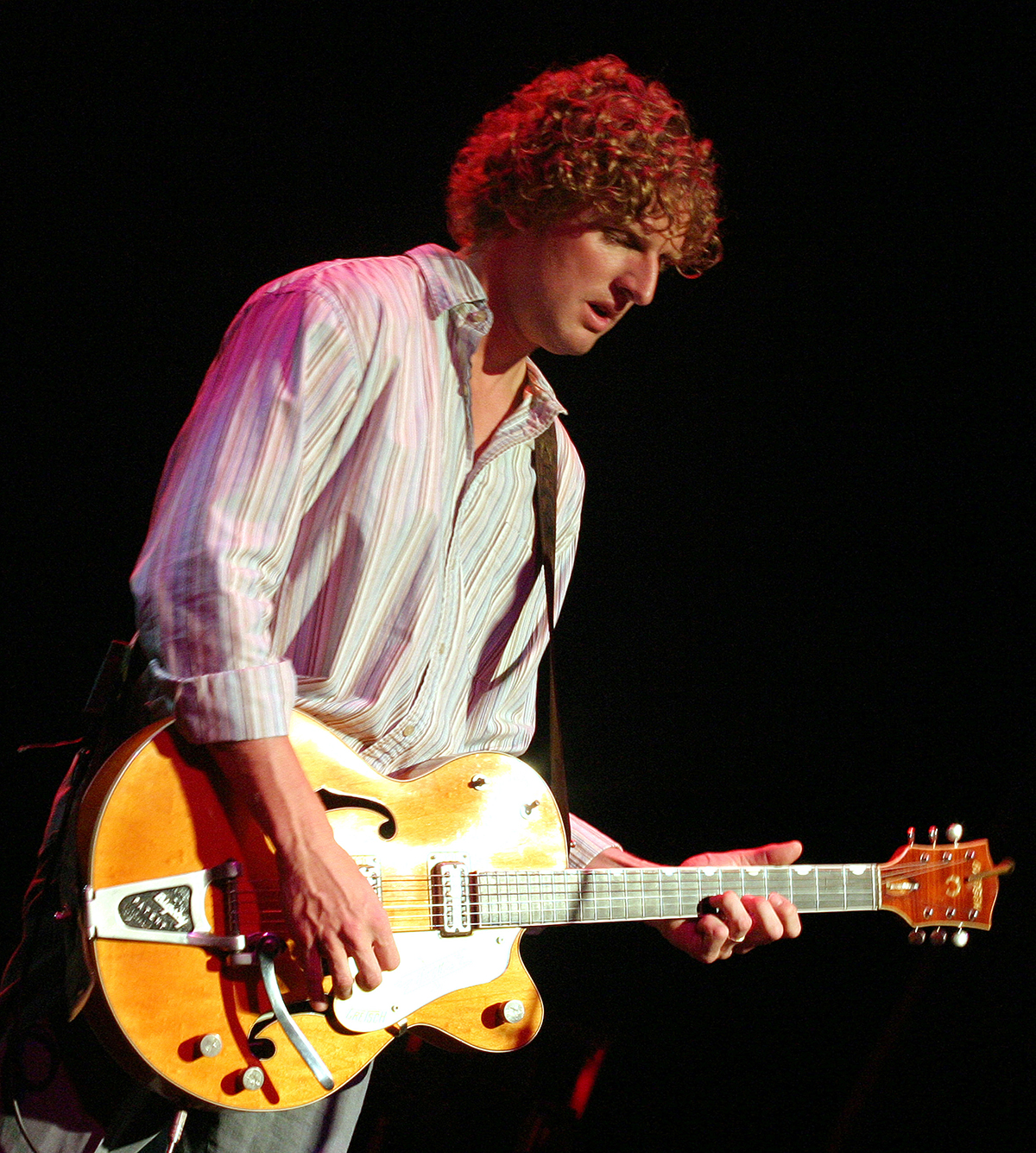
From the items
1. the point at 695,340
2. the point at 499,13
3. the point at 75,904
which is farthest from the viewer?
the point at 695,340

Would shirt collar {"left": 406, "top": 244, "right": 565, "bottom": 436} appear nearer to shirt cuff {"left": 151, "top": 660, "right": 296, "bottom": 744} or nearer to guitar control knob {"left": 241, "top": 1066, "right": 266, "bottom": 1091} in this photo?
shirt cuff {"left": 151, "top": 660, "right": 296, "bottom": 744}

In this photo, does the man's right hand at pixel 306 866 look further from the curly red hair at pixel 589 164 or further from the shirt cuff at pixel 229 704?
the curly red hair at pixel 589 164

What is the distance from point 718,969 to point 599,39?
3045 mm

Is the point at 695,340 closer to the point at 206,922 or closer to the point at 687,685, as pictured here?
the point at 687,685

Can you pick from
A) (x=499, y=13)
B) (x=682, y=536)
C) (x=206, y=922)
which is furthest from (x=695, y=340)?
(x=206, y=922)

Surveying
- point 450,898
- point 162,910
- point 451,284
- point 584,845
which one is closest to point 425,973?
point 450,898

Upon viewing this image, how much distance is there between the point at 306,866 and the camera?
4.55 ft

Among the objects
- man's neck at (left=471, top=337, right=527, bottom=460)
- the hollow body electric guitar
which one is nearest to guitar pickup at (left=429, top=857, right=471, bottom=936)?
the hollow body electric guitar

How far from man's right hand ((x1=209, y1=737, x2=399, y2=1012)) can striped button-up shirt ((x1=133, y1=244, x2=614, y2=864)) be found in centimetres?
5

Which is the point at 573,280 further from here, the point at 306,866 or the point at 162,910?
the point at 162,910

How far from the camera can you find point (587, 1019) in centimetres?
335

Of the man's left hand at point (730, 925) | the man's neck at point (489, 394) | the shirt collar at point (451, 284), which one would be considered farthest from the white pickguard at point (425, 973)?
the shirt collar at point (451, 284)

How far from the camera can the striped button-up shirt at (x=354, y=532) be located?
4.61 ft

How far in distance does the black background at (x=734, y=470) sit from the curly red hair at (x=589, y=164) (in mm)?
656
